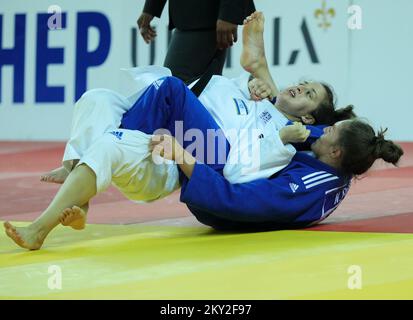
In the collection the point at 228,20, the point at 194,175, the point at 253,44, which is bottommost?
the point at 194,175

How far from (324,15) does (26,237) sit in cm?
547

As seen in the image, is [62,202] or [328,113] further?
[328,113]

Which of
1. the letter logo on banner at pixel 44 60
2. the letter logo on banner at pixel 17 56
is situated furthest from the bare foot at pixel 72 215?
the letter logo on banner at pixel 17 56

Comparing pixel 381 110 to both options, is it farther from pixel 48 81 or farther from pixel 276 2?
pixel 48 81

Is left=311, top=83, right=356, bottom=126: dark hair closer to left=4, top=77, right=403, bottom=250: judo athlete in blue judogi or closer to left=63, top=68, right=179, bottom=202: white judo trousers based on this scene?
left=4, top=77, right=403, bottom=250: judo athlete in blue judogi

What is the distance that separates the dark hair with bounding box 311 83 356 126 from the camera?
393 cm

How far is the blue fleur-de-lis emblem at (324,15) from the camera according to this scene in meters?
8.09

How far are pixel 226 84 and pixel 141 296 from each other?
1.67m

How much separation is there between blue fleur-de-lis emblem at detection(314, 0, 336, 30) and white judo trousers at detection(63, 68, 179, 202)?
473 centimetres

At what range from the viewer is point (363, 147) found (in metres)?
3.69

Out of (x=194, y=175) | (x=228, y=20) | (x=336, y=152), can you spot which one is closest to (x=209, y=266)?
(x=194, y=175)

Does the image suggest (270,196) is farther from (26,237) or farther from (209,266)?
(26,237)

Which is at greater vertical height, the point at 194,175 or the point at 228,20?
the point at 228,20

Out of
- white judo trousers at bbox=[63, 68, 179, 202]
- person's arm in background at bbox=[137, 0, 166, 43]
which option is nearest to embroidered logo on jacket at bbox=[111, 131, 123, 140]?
white judo trousers at bbox=[63, 68, 179, 202]
